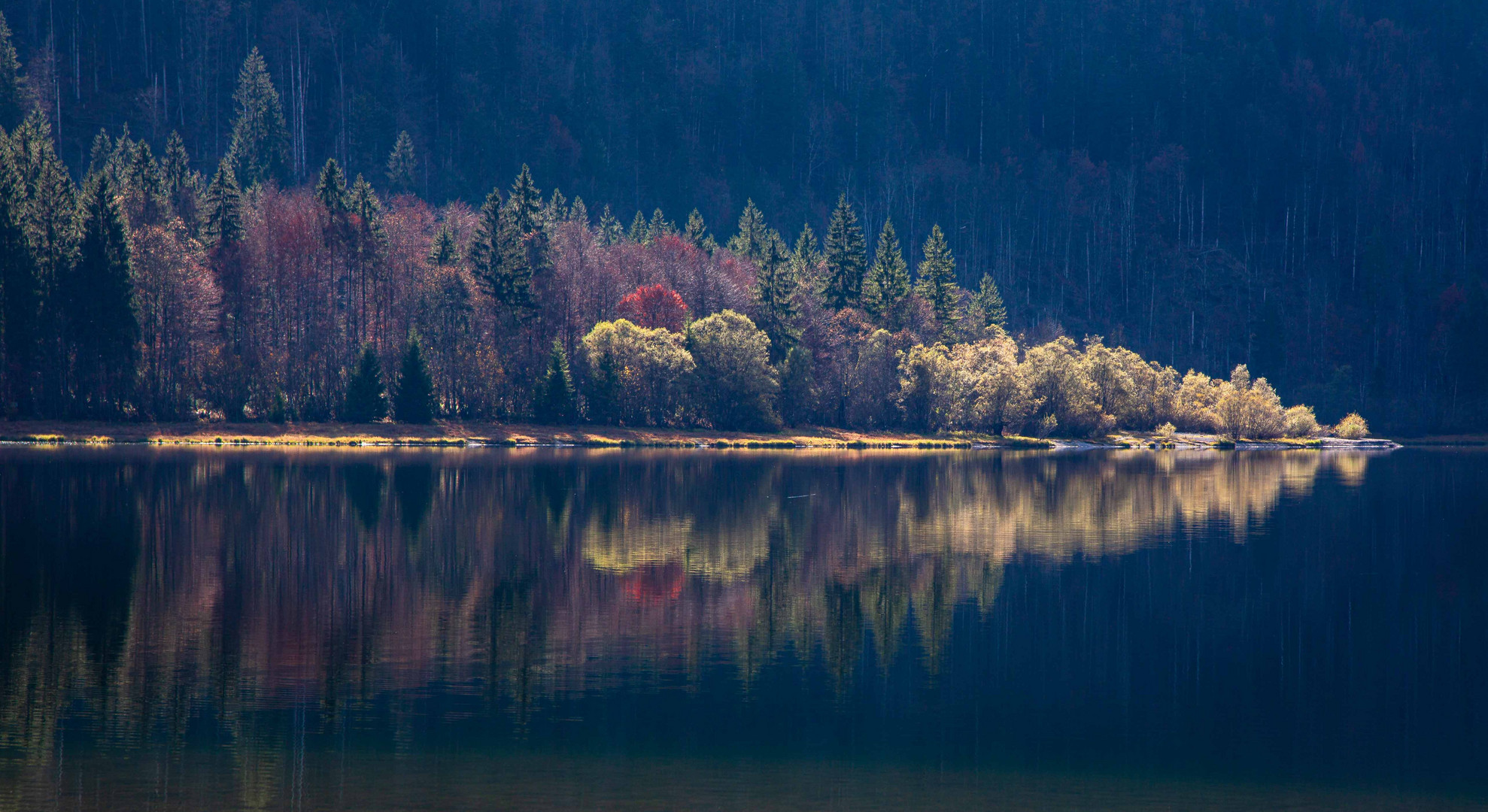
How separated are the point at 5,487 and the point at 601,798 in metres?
48.1

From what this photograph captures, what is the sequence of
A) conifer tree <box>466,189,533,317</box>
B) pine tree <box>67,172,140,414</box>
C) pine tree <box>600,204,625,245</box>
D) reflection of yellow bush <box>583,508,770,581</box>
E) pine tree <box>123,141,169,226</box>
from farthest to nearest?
pine tree <box>600,204,625,245</box> → conifer tree <box>466,189,533,317</box> → pine tree <box>123,141,169,226</box> → pine tree <box>67,172,140,414</box> → reflection of yellow bush <box>583,508,770,581</box>

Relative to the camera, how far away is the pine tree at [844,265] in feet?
452

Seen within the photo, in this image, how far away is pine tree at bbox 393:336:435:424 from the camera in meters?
107

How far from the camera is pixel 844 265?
139 m

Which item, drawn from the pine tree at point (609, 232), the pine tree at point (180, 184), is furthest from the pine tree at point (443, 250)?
the pine tree at point (609, 232)

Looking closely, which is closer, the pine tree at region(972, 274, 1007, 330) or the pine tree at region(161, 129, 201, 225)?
the pine tree at region(161, 129, 201, 225)

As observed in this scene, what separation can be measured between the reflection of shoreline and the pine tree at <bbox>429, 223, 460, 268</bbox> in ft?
170

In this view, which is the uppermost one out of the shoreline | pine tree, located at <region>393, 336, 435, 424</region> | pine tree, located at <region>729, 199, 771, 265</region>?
pine tree, located at <region>729, 199, 771, 265</region>

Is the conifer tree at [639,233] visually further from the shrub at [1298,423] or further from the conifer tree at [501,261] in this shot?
the shrub at [1298,423]

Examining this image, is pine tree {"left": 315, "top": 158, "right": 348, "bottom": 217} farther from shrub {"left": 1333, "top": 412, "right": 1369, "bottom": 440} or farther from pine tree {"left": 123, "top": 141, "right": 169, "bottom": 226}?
shrub {"left": 1333, "top": 412, "right": 1369, "bottom": 440}

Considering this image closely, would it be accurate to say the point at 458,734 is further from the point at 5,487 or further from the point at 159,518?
the point at 5,487

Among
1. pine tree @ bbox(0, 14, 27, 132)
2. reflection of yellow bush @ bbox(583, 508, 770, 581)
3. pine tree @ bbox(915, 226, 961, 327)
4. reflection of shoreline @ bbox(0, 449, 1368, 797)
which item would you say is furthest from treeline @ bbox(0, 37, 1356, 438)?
reflection of yellow bush @ bbox(583, 508, 770, 581)

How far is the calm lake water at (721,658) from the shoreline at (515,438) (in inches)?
1740

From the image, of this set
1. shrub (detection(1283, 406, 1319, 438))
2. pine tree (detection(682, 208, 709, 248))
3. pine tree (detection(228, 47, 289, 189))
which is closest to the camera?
shrub (detection(1283, 406, 1319, 438))
